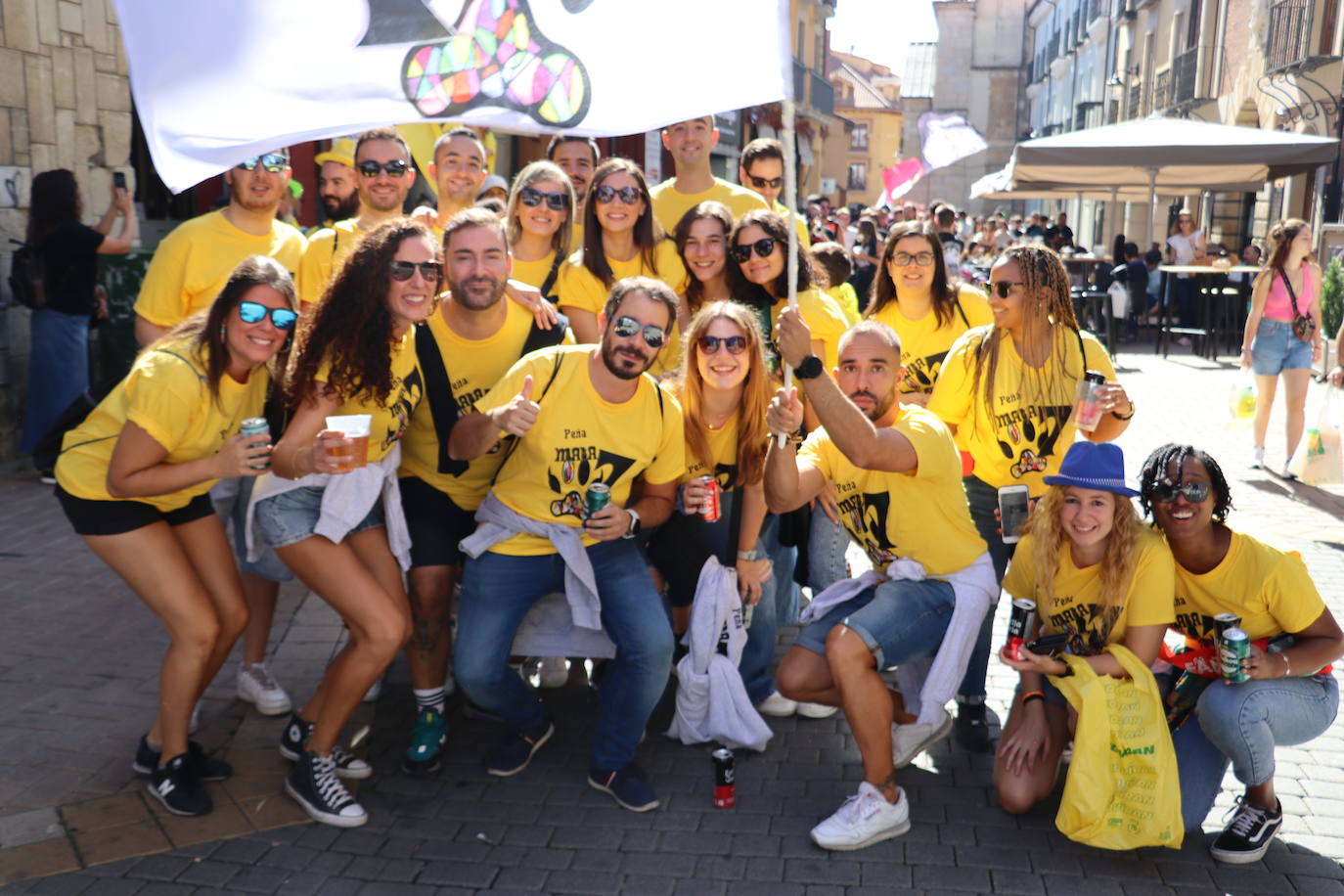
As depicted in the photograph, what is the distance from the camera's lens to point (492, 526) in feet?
13.8

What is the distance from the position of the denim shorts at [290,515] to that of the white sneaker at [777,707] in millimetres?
1890

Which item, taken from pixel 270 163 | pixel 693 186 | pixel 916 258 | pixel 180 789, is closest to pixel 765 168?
pixel 693 186

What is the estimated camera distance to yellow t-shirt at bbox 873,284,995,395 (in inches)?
207

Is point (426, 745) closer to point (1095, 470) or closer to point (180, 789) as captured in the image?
point (180, 789)

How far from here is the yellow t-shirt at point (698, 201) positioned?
591 cm

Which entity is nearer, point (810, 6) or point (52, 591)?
point (52, 591)

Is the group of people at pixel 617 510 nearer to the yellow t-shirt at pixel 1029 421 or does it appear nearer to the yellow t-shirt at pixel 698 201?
the yellow t-shirt at pixel 1029 421

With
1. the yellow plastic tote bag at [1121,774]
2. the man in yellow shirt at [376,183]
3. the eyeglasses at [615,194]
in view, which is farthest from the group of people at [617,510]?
the eyeglasses at [615,194]

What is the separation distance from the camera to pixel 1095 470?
12.8 ft

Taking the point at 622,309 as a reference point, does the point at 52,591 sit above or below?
below

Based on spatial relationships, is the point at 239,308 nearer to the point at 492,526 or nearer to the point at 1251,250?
the point at 492,526

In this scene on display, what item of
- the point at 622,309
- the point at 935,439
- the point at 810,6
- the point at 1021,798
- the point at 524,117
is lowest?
the point at 1021,798

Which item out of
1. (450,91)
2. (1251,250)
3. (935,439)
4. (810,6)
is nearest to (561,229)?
(450,91)

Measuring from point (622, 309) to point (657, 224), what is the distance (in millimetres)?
1376
